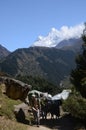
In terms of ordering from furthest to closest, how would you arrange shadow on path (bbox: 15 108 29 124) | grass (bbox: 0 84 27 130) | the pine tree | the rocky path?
→ 1. the pine tree
2. shadow on path (bbox: 15 108 29 124)
3. the rocky path
4. grass (bbox: 0 84 27 130)

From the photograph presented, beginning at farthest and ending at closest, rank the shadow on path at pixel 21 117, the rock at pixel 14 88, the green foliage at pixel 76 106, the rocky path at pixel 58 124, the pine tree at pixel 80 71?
the rock at pixel 14 88
the pine tree at pixel 80 71
the shadow on path at pixel 21 117
the green foliage at pixel 76 106
the rocky path at pixel 58 124

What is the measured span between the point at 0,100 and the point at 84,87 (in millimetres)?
7524

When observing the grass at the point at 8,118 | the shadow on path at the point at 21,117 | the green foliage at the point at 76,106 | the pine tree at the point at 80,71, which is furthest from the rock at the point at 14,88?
the green foliage at the point at 76,106

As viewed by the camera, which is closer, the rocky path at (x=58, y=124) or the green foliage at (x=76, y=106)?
the rocky path at (x=58, y=124)

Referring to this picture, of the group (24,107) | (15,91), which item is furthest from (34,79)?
(24,107)

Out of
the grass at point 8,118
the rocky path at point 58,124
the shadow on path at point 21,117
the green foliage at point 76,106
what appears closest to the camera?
the grass at point 8,118

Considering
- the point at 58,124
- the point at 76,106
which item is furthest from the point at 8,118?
the point at 76,106

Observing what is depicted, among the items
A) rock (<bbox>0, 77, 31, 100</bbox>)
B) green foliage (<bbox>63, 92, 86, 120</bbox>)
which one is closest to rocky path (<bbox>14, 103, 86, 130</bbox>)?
green foliage (<bbox>63, 92, 86, 120</bbox>)

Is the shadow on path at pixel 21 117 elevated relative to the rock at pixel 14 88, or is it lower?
lower

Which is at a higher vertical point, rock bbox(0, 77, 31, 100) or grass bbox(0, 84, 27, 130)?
rock bbox(0, 77, 31, 100)

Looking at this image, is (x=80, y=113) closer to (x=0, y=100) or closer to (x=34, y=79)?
(x=0, y=100)

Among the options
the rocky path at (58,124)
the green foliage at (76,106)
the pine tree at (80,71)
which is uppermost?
the pine tree at (80,71)

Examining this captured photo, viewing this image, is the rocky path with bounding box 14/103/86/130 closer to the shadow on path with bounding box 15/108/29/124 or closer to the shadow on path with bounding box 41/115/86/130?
the shadow on path with bounding box 41/115/86/130

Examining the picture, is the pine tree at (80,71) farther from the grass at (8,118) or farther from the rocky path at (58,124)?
the grass at (8,118)
